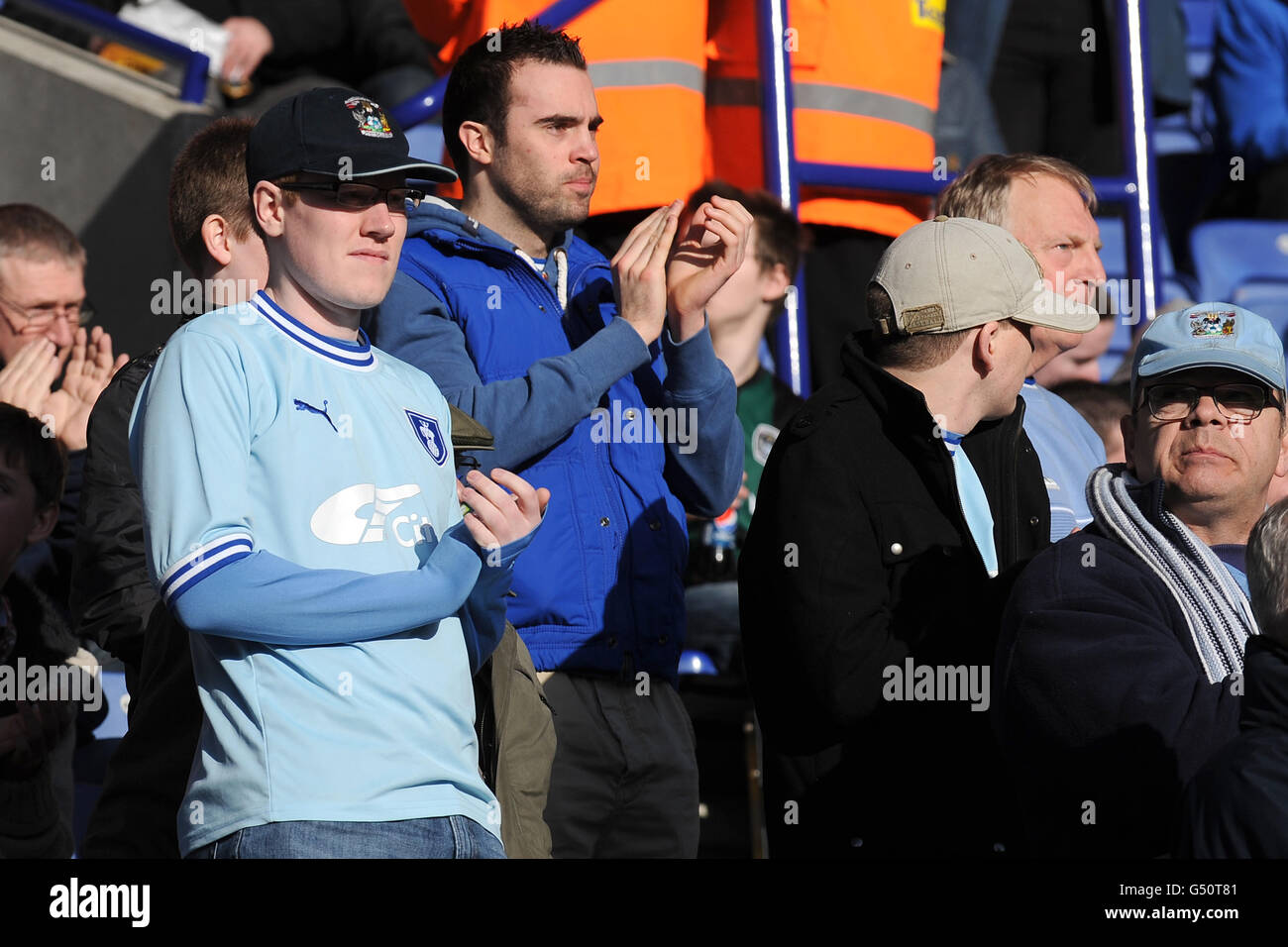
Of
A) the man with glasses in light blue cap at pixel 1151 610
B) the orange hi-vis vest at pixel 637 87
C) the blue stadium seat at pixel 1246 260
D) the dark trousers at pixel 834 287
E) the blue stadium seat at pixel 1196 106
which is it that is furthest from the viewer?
the blue stadium seat at pixel 1196 106

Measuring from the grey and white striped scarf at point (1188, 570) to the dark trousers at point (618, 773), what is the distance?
1.02m

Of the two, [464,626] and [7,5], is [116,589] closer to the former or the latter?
[464,626]

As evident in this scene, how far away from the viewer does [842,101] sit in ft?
19.5

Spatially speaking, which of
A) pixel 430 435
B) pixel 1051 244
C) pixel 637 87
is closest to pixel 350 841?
pixel 430 435

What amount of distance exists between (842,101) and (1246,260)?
10.1ft

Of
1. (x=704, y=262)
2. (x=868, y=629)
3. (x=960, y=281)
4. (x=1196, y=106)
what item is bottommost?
(x=868, y=629)

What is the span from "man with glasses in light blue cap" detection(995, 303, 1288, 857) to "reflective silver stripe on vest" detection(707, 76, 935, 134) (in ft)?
8.76

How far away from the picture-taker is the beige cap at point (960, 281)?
3516 mm

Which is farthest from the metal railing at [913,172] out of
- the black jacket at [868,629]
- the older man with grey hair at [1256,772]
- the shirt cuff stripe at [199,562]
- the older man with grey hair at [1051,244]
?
the shirt cuff stripe at [199,562]

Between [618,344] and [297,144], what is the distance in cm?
92

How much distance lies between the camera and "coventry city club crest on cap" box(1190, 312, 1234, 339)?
3328 millimetres

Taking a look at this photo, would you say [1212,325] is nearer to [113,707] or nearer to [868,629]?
[868,629]

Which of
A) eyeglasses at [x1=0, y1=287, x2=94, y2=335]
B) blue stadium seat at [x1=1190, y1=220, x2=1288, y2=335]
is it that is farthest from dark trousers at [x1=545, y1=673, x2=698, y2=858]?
blue stadium seat at [x1=1190, y1=220, x2=1288, y2=335]

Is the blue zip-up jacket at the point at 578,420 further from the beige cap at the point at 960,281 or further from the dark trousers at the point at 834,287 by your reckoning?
the dark trousers at the point at 834,287
